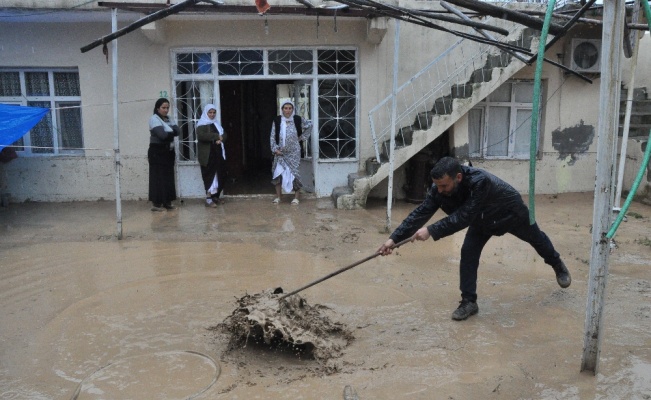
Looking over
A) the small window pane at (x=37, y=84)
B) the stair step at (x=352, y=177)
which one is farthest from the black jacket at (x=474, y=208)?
the small window pane at (x=37, y=84)

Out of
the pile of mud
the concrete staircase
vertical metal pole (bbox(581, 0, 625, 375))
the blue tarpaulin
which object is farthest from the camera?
the concrete staircase

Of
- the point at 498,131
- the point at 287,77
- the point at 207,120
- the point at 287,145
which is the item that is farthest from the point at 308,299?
the point at 498,131

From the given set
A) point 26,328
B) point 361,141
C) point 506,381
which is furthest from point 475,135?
point 26,328

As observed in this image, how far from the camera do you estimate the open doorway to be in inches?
441

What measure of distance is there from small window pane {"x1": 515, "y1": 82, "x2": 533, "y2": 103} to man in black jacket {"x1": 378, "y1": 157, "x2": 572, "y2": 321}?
5.81m

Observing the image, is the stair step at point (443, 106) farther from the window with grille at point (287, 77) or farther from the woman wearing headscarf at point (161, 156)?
the woman wearing headscarf at point (161, 156)

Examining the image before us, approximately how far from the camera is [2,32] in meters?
8.70

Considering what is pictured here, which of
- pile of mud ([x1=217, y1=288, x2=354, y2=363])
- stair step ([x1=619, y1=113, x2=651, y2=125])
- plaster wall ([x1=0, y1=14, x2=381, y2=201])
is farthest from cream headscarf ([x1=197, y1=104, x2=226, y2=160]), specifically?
stair step ([x1=619, y1=113, x2=651, y2=125])

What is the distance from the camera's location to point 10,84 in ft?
29.6

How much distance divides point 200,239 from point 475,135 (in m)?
5.55

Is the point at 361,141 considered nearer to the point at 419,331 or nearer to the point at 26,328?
the point at 419,331

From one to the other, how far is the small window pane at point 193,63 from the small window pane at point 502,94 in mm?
5036

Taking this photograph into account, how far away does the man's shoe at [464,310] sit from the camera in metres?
4.44

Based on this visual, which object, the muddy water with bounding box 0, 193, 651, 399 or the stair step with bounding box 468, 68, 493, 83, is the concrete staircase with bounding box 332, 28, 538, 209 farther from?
the muddy water with bounding box 0, 193, 651, 399
